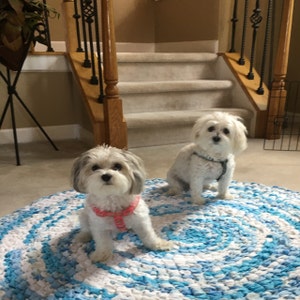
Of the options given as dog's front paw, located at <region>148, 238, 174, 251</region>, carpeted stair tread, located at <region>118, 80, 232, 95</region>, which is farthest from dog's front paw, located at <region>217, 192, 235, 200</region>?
carpeted stair tread, located at <region>118, 80, 232, 95</region>

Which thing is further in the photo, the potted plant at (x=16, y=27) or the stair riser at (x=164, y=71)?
the stair riser at (x=164, y=71)

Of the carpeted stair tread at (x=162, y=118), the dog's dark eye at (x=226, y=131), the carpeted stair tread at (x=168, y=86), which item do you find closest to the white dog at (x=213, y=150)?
the dog's dark eye at (x=226, y=131)

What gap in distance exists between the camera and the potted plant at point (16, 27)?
1896 mm

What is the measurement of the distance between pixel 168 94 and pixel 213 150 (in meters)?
1.32

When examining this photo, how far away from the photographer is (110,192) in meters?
1.01

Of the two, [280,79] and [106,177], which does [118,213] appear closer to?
[106,177]

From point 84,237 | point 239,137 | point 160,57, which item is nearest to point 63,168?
point 84,237

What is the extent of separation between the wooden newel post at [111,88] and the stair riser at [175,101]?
0.42 m

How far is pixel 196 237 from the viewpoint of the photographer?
1208 millimetres

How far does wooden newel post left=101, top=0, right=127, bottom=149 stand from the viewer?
200 centimetres

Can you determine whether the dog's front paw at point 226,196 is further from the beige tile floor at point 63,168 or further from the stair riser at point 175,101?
the stair riser at point 175,101

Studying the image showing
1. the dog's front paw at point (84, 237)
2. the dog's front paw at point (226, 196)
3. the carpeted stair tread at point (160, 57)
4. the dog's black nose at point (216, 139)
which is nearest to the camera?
the dog's front paw at point (84, 237)

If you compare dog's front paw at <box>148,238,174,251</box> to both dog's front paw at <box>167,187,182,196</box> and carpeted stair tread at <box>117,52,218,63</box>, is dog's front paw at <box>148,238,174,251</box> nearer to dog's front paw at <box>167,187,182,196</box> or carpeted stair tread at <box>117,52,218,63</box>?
dog's front paw at <box>167,187,182,196</box>

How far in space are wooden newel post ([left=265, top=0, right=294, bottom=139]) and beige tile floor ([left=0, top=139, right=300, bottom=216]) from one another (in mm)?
202
